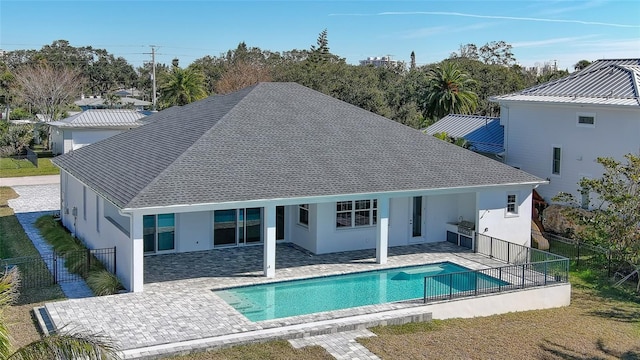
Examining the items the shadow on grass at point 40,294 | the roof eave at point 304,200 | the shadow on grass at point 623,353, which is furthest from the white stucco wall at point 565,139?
the shadow on grass at point 40,294

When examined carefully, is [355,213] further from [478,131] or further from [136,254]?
[478,131]

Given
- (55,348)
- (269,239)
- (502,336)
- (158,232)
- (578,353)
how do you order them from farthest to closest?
1. (158,232)
2. (269,239)
3. (502,336)
4. (578,353)
5. (55,348)

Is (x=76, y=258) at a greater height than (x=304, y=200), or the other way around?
(x=304, y=200)

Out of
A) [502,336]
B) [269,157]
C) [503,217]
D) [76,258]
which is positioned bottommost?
[502,336]

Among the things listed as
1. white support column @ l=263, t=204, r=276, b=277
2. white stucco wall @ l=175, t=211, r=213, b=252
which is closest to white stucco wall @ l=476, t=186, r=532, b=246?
white support column @ l=263, t=204, r=276, b=277

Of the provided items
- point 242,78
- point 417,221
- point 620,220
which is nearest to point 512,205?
point 417,221

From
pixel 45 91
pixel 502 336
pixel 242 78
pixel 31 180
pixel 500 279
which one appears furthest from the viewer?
pixel 242 78

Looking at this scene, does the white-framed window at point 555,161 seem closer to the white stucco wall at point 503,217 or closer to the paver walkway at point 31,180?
the white stucco wall at point 503,217
